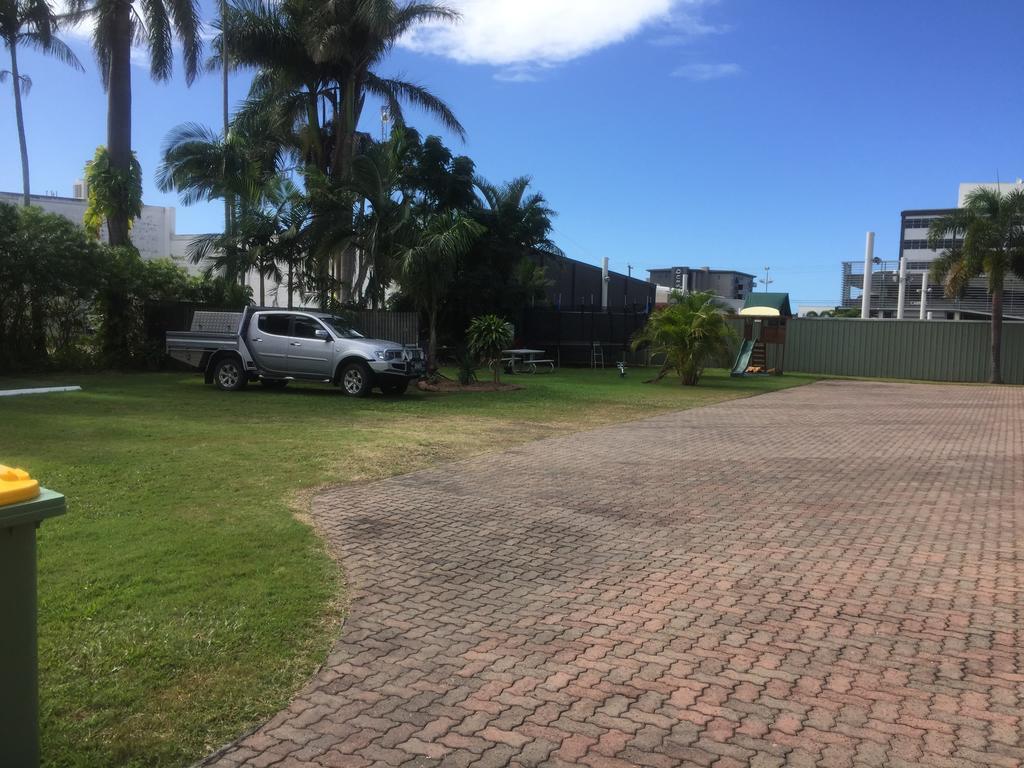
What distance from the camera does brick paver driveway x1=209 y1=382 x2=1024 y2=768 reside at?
3443mm

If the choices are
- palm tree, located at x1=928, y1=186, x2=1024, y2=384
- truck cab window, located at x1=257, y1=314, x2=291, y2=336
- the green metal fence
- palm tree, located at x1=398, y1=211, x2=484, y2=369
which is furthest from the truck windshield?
palm tree, located at x1=928, y1=186, x2=1024, y2=384

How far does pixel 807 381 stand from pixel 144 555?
23763mm

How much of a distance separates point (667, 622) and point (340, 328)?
13.1 metres

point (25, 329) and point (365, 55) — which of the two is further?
point (365, 55)

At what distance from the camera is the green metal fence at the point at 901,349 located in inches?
1121

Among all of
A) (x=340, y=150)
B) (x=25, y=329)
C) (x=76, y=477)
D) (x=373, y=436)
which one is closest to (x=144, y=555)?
(x=76, y=477)

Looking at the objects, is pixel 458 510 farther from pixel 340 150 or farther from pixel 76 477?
pixel 340 150

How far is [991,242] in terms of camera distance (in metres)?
26.8

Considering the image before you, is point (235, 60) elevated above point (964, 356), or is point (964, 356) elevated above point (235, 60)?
point (235, 60)

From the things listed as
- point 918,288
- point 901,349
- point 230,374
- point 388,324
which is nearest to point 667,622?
point 230,374

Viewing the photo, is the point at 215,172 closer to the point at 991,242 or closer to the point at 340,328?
the point at 340,328

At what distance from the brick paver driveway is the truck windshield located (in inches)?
316

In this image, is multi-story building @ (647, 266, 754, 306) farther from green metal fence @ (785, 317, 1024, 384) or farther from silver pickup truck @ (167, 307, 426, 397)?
silver pickup truck @ (167, 307, 426, 397)

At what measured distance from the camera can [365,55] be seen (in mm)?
26672
